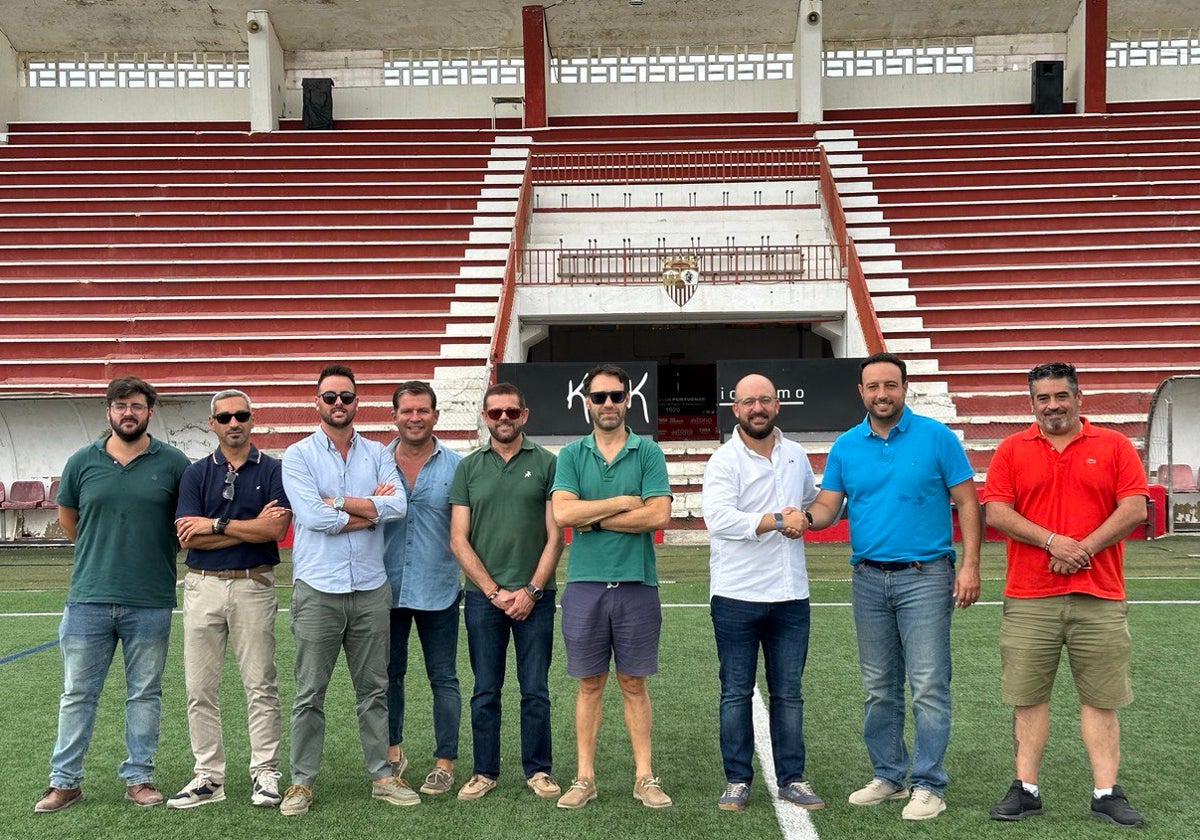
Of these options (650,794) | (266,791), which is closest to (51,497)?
(266,791)

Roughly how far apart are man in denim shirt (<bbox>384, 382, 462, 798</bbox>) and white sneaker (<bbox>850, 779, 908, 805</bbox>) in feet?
5.46

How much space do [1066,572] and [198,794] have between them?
11.4ft

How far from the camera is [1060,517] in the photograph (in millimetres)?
4207

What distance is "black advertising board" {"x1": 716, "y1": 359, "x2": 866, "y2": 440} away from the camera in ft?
45.0

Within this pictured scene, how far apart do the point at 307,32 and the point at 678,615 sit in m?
17.8

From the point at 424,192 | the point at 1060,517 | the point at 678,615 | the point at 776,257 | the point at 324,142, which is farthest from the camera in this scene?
the point at 324,142

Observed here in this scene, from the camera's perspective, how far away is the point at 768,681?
175 inches

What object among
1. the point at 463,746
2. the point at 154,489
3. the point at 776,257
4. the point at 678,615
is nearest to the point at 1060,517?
the point at 463,746

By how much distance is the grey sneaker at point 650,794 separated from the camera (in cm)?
444

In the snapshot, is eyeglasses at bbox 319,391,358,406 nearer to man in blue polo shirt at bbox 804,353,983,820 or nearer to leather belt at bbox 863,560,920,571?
man in blue polo shirt at bbox 804,353,983,820

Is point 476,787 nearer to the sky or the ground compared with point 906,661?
nearer to the ground

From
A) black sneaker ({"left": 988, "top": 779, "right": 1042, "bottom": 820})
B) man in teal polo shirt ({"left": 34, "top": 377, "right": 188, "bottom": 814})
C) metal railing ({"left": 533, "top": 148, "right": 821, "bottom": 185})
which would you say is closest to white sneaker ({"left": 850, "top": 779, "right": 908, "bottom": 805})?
black sneaker ({"left": 988, "top": 779, "right": 1042, "bottom": 820})

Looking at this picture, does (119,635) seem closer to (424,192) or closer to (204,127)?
(424,192)

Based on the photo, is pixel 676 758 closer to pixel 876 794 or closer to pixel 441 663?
pixel 876 794
